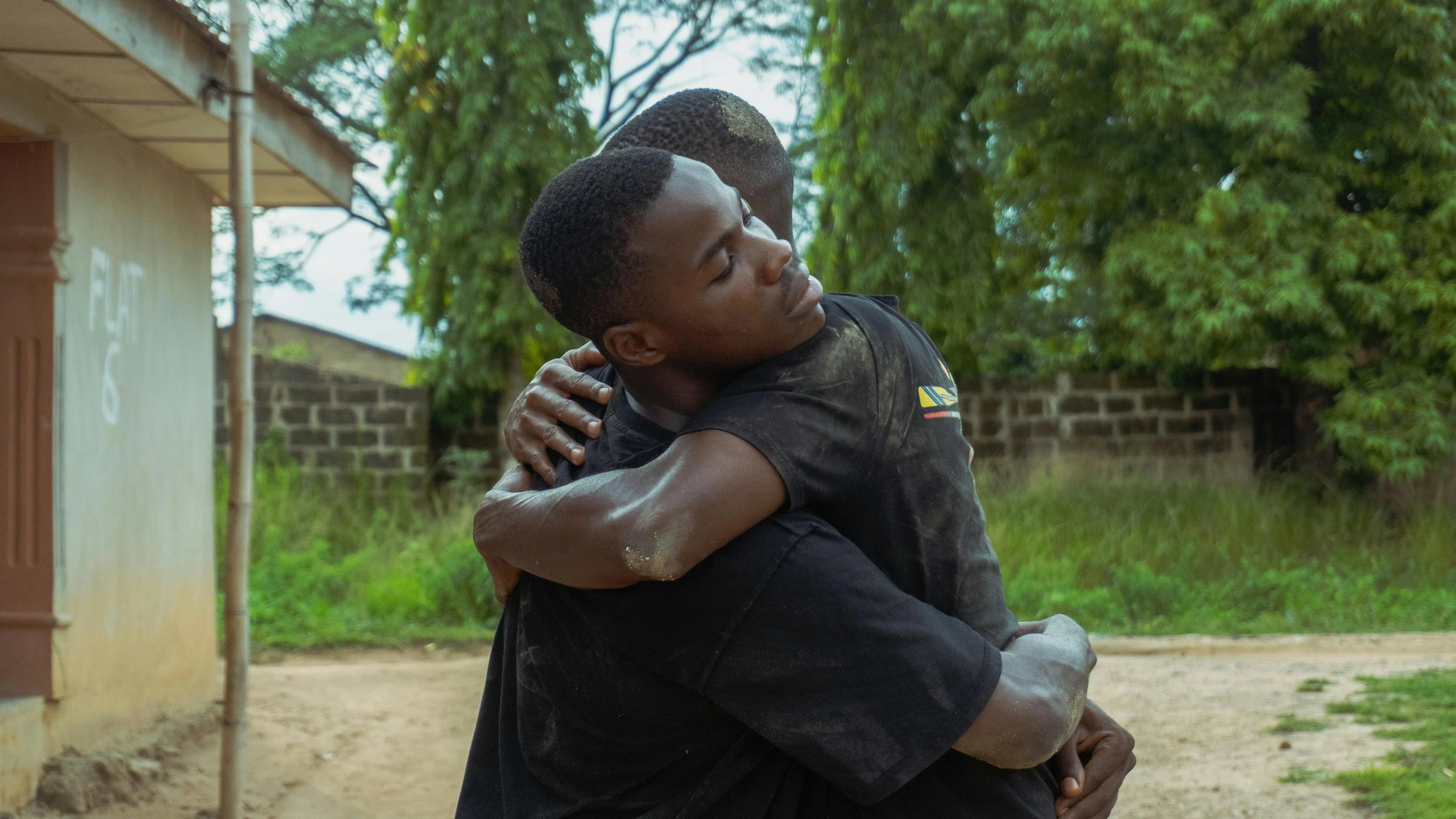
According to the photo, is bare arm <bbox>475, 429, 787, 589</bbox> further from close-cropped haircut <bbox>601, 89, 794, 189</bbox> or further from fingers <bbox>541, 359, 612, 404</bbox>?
close-cropped haircut <bbox>601, 89, 794, 189</bbox>

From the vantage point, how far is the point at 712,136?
1.64 m

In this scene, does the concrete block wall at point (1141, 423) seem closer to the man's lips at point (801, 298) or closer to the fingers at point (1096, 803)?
the fingers at point (1096, 803)

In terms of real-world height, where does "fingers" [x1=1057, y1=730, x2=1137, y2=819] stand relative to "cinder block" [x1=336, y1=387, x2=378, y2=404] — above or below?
below

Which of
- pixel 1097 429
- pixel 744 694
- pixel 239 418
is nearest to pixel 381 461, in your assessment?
pixel 1097 429

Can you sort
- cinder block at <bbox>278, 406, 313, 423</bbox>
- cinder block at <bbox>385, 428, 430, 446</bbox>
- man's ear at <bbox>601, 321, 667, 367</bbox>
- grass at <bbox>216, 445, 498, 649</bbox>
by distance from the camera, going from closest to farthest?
man's ear at <bbox>601, 321, 667, 367</bbox> → grass at <bbox>216, 445, 498, 649</bbox> → cinder block at <bbox>278, 406, 313, 423</bbox> → cinder block at <bbox>385, 428, 430, 446</bbox>

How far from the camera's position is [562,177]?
135 centimetres

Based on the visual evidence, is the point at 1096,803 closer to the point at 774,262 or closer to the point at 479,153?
the point at 774,262

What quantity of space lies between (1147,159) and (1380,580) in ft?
12.0

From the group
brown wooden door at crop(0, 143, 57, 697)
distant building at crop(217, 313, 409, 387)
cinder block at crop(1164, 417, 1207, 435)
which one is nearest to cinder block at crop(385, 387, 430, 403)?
cinder block at crop(1164, 417, 1207, 435)

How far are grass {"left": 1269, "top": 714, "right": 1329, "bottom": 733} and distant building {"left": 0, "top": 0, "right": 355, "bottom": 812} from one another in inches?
192

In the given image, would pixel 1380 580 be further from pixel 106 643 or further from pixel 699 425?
pixel 699 425

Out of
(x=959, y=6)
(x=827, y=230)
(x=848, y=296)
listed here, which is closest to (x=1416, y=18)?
(x=959, y=6)

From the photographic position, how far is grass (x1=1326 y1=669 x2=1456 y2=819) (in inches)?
172

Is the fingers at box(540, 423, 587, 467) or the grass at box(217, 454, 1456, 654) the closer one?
the fingers at box(540, 423, 587, 467)
